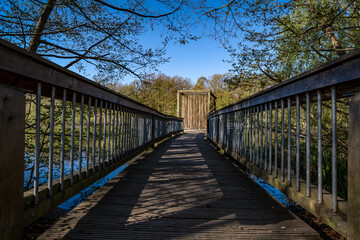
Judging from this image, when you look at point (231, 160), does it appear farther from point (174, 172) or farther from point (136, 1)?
point (136, 1)

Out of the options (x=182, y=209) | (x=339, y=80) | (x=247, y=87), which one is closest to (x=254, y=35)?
(x=247, y=87)

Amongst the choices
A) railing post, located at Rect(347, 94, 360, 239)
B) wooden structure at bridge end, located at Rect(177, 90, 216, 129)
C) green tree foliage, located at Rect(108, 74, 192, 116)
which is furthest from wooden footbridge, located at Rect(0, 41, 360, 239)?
Result: wooden structure at bridge end, located at Rect(177, 90, 216, 129)

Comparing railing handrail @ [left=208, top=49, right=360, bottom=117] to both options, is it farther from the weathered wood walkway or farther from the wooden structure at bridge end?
the wooden structure at bridge end

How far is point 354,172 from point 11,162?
168 cm

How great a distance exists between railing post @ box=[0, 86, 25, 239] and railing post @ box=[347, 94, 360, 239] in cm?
166

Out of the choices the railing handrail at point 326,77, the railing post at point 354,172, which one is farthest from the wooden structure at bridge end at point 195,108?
the railing post at point 354,172

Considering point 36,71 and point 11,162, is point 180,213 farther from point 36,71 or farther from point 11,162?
point 36,71

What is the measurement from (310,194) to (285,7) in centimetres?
329

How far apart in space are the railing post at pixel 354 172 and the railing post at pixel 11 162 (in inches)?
65.2

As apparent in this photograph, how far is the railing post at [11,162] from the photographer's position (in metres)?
0.96

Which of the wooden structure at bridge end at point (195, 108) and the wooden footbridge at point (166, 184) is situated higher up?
the wooden structure at bridge end at point (195, 108)

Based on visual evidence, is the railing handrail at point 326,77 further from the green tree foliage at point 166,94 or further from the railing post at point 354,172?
the green tree foliage at point 166,94

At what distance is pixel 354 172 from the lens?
1.06 metres

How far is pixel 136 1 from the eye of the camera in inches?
135
